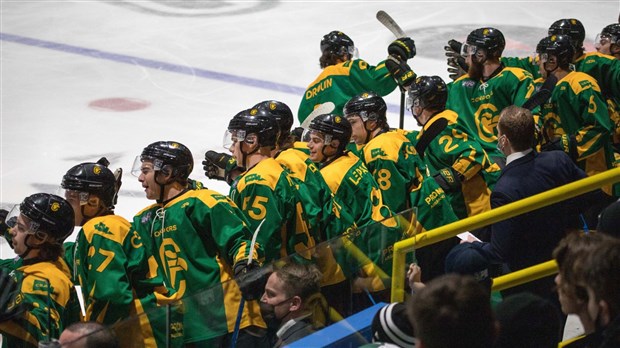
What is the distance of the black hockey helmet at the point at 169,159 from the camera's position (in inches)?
171

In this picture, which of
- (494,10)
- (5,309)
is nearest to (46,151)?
(5,309)

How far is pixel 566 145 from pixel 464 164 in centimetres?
80

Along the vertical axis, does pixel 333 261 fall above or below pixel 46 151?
above

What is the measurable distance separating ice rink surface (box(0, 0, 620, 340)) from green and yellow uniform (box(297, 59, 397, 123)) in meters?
0.84

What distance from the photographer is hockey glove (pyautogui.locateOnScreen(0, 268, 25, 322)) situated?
3.59m

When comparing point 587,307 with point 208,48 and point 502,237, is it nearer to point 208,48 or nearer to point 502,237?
point 502,237

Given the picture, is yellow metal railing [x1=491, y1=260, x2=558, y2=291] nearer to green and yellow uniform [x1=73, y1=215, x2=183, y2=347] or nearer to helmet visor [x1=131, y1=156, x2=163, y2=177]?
green and yellow uniform [x1=73, y1=215, x2=183, y2=347]

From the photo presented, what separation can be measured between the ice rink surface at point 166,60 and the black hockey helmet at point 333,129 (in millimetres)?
1994

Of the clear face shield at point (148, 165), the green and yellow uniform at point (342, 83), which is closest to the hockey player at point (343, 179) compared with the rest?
the clear face shield at point (148, 165)

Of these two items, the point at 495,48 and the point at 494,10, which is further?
the point at 494,10

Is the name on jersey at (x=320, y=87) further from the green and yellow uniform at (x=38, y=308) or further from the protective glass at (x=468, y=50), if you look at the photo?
the green and yellow uniform at (x=38, y=308)

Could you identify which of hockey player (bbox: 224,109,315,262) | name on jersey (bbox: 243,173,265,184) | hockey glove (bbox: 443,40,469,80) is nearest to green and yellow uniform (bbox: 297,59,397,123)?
hockey glove (bbox: 443,40,469,80)

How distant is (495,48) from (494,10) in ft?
17.3

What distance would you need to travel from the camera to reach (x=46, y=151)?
25.1 feet
